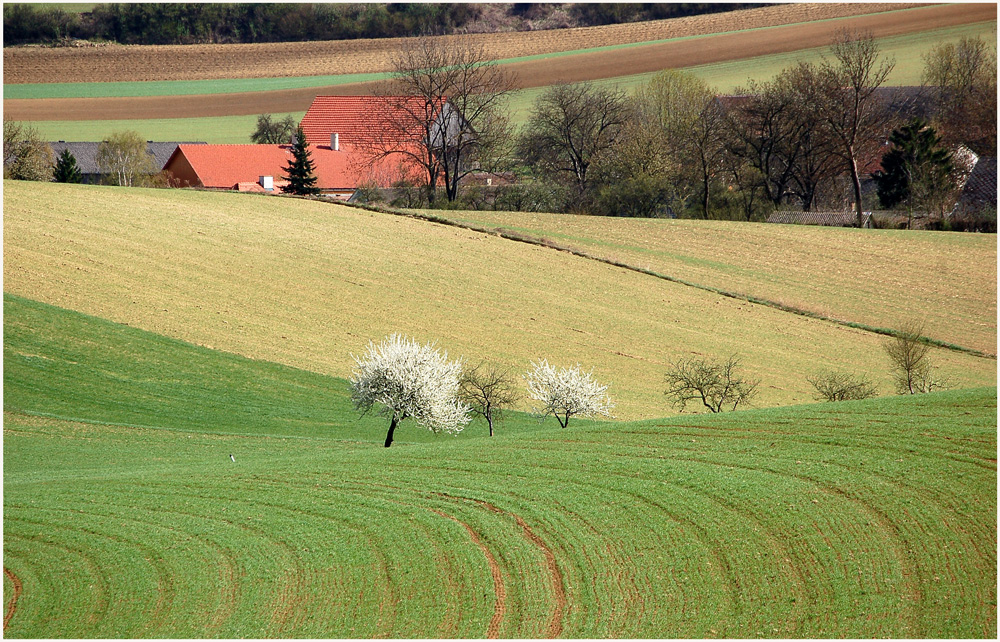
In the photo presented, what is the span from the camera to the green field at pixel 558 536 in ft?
34.7

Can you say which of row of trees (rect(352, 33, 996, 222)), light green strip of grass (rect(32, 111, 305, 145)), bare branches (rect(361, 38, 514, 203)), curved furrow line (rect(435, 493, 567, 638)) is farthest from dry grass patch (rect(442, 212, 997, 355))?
light green strip of grass (rect(32, 111, 305, 145))

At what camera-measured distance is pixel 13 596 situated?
1131 centimetres

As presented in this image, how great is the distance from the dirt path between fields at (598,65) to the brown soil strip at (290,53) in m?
0.96

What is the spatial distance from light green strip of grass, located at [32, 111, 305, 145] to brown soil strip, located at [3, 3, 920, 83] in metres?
14.4

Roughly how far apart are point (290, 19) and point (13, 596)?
188 feet

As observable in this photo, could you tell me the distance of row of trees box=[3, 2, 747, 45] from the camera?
58344mm

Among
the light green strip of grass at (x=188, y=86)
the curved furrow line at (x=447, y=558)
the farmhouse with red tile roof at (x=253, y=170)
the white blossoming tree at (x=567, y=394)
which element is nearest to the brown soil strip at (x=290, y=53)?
the light green strip of grass at (x=188, y=86)

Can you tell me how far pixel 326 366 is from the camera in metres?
30.3

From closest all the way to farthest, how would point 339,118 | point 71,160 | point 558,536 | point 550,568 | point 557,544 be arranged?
point 550,568 < point 557,544 < point 558,536 < point 71,160 < point 339,118

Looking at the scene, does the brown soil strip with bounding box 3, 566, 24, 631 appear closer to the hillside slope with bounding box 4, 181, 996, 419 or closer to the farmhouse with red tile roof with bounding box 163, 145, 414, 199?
the hillside slope with bounding box 4, 181, 996, 419

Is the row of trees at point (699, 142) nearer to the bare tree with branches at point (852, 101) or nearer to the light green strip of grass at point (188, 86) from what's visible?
the bare tree with branches at point (852, 101)

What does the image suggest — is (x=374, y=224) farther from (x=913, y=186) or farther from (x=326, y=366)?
(x=913, y=186)

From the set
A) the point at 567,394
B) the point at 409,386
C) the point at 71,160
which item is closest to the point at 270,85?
the point at 71,160

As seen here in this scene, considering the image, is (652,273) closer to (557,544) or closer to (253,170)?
(557,544)
